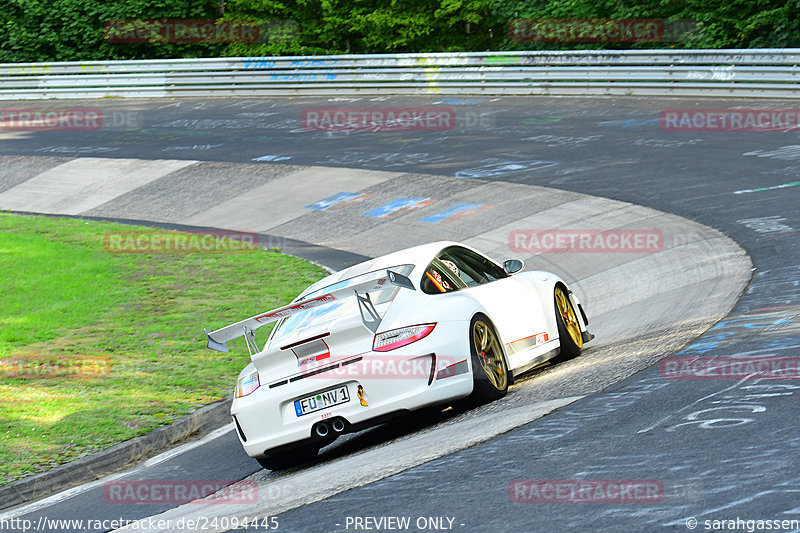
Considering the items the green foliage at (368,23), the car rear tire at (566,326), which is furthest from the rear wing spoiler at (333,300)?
the green foliage at (368,23)

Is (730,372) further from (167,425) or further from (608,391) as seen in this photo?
(167,425)

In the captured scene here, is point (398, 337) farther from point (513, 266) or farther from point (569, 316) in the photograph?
point (569, 316)

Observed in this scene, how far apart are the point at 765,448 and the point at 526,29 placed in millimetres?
27799

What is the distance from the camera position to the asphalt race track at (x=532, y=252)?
5410 millimetres

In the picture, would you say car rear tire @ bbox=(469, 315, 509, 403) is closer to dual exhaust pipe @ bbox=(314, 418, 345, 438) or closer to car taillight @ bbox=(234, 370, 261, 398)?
dual exhaust pipe @ bbox=(314, 418, 345, 438)

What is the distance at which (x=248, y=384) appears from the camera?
7.29 m

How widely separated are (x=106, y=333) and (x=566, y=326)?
18.7ft

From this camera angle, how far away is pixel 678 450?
559cm
